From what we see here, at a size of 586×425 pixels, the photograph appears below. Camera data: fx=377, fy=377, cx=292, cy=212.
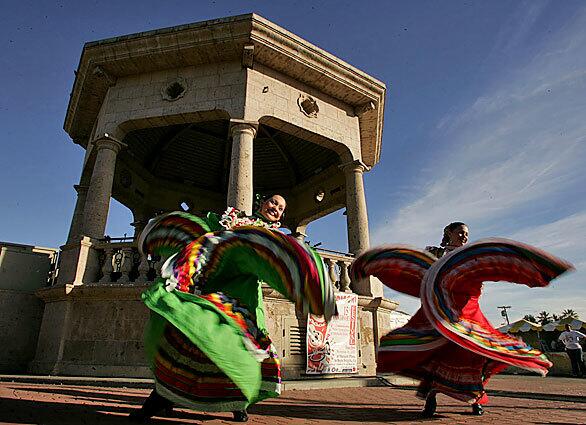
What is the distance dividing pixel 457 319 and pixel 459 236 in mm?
1115

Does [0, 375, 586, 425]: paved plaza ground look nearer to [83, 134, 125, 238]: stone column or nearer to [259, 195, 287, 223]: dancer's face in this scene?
[259, 195, 287, 223]: dancer's face

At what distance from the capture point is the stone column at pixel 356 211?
9734 millimetres

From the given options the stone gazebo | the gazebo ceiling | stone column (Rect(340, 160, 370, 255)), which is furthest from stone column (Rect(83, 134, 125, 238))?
stone column (Rect(340, 160, 370, 255))

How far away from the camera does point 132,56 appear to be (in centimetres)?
945

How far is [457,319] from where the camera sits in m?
3.40

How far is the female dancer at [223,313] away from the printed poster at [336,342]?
4918mm

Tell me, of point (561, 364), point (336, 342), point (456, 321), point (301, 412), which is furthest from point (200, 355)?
point (561, 364)

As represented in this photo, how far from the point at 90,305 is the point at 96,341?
74 cm

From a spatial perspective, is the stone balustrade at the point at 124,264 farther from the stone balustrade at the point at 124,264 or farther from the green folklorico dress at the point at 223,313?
the green folklorico dress at the point at 223,313

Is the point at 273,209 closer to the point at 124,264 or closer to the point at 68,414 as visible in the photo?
the point at 68,414

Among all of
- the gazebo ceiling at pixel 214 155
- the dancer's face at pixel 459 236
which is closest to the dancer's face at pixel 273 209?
the dancer's face at pixel 459 236

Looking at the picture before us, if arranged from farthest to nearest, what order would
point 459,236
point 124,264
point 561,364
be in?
point 561,364 → point 124,264 → point 459,236

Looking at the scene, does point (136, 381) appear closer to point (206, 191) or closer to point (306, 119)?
point (306, 119)

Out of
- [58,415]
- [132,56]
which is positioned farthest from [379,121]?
[58,415]
